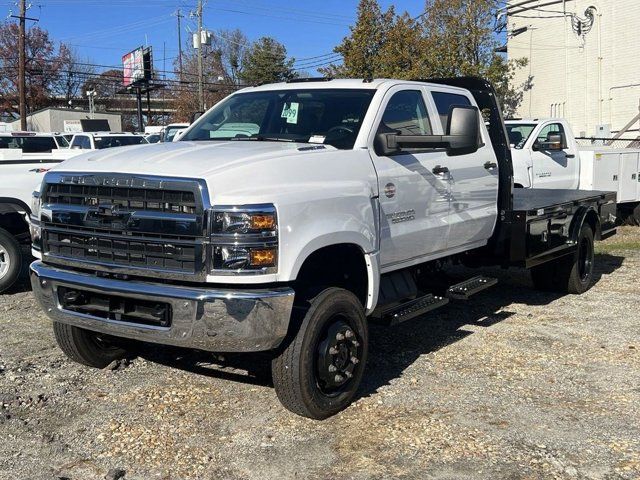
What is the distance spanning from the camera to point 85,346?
535 cm

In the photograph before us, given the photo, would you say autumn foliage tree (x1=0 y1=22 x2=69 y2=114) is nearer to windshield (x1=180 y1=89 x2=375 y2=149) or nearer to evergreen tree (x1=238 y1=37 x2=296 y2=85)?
evergreen tree (x1=238 y1=37 x2=296 y2=85)

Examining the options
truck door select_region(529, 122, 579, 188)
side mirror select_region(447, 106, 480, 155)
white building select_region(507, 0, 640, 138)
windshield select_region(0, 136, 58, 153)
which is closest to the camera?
side mirror select_region(447, 106, 480, 155)

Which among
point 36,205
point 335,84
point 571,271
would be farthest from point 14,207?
point 571,271

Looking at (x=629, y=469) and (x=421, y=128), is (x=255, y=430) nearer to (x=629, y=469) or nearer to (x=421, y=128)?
(x=629, y=469)

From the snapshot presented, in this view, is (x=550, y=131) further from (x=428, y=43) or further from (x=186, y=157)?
(x=428, y=43)

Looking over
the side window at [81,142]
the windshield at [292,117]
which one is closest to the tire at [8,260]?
the windshield at [292,117]

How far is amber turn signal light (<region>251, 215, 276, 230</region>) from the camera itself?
13.0 ft

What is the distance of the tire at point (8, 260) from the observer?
806 centimetres

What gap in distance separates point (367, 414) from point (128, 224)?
1.94m

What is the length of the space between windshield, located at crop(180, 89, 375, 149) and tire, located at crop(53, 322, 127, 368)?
173 centimetres

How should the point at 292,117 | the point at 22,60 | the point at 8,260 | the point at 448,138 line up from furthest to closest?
the point at 22,60
the point at 8,260
the point at 292,117
the point at 448,138

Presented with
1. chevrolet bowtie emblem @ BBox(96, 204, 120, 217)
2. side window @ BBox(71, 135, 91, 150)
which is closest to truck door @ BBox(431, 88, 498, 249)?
chevrolet bowtie emblem @ BBox(96, 204, 120, 217)

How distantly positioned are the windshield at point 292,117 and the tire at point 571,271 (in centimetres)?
391

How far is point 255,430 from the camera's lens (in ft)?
14.5
